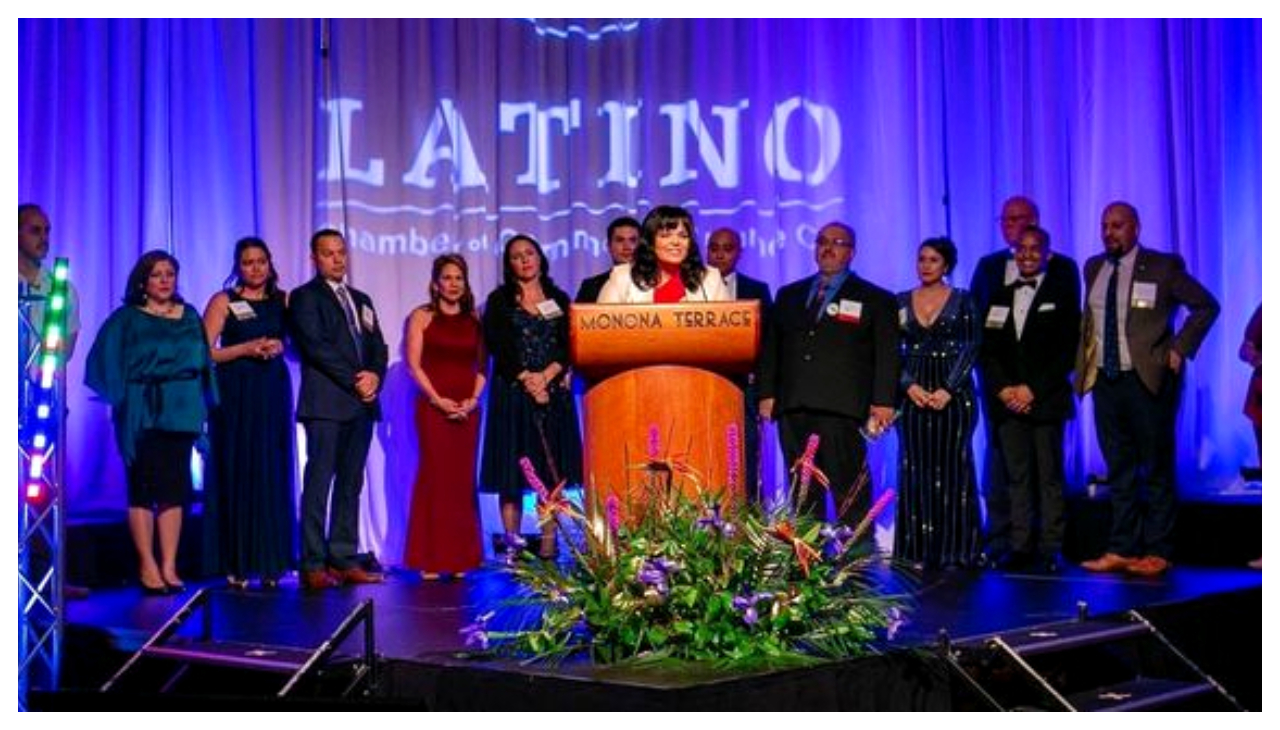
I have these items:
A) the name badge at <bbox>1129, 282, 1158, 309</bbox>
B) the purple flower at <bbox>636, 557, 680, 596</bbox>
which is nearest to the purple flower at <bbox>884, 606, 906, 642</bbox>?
the purple flower at <bbox>636, 557, 680, 596</bbox>

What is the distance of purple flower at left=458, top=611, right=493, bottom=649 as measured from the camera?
4555mm

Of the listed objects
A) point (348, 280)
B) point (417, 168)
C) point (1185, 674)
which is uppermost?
point (417, 168)

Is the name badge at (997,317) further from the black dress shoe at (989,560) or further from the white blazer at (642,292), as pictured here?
the white blazer at (642,292)

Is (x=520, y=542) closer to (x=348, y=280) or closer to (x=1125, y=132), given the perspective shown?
(x=348, y=280)

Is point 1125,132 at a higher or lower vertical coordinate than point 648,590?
higher

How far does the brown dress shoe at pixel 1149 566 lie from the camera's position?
22.2 ft

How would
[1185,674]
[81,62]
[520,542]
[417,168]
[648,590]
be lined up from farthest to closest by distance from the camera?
1. [417,168]
2. [81,62]
3. [1185,674]
4. [520,542]
5. [648,590]

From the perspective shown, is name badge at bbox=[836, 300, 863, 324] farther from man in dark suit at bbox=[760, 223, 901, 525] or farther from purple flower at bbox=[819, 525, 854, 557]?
purple flower at bbox=[819, 525, 854, 557]

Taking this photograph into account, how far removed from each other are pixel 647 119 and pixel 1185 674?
433cm

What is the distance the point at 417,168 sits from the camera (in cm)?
834

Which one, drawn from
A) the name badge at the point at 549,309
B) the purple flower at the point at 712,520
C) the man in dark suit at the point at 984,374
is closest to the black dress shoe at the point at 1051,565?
the man in dark suit at the point at 984,374

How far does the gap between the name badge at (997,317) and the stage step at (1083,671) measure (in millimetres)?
2135

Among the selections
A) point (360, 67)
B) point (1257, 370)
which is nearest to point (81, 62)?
point (360, 67)

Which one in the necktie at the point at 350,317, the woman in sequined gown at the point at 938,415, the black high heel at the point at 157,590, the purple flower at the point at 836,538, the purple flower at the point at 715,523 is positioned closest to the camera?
the purple flower at the point at 715,523
